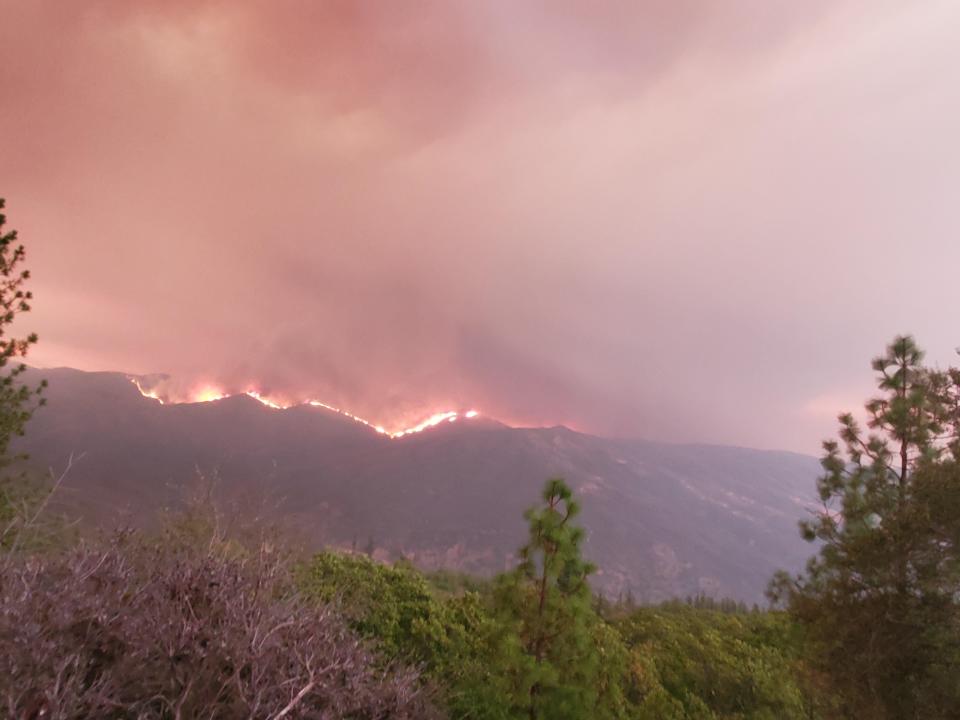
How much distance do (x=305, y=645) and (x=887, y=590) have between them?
478 inches

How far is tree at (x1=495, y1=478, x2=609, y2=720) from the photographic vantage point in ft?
37.6

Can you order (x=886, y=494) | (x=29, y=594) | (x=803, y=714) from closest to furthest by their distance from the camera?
(x=29, y=594), (x=886, y=494), (x=803, y=714)

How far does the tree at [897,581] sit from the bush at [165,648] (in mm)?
9972

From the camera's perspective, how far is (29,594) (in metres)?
6.93

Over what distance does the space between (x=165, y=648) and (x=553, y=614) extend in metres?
7.70

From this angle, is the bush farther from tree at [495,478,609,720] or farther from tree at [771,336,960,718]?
tree at [771,336,960,718]

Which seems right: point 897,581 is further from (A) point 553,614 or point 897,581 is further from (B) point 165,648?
(B) point 165,648

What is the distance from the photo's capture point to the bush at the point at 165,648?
20.7ft

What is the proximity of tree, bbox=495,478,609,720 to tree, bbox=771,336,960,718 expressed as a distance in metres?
5.71

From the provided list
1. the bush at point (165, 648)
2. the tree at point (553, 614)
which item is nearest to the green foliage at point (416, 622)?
the tree at point (553, 614)

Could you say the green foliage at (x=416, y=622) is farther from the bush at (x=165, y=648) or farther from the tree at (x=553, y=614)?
the bush at (x=165, y=648)

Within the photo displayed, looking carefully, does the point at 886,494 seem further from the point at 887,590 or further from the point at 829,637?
the point at 829,637

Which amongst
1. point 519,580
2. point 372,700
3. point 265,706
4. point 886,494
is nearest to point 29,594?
point 265,706

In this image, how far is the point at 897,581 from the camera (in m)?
11.5
